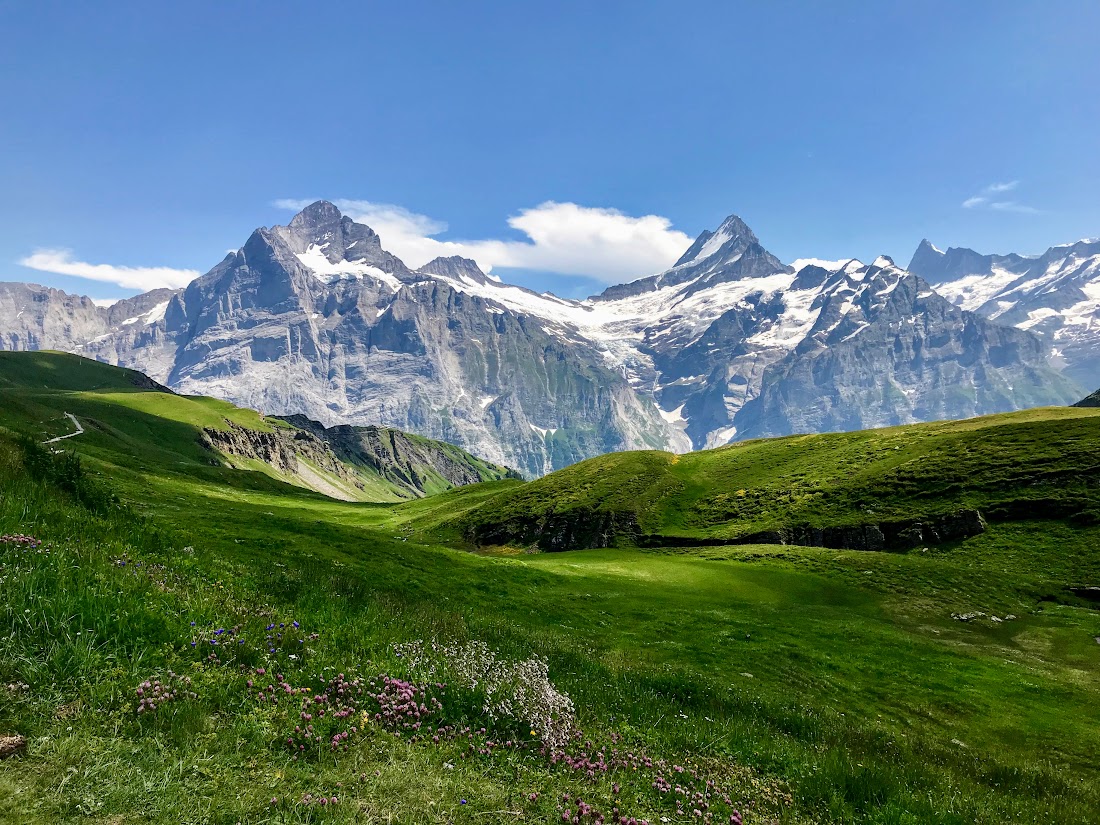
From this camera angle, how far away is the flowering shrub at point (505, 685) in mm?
9695

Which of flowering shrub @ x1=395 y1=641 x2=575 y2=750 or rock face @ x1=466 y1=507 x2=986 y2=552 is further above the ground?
flowering shrub @ x1=395 y1=641 x2=575 y2=750

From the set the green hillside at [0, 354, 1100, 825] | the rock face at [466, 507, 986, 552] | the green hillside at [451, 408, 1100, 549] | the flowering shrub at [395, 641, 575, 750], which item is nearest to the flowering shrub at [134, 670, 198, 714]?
the green hillside at [0, 354, 1100, 825]

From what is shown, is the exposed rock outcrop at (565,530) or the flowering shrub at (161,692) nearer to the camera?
the flowering shrub at (161,692)

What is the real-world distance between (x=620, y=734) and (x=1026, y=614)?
49855 mm

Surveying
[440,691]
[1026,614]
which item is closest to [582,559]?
[1026,614]

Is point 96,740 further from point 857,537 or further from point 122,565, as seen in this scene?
point 857,537

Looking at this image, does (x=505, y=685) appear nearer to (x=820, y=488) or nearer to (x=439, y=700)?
(x=439, y=700)

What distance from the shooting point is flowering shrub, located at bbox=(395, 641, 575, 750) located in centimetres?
970

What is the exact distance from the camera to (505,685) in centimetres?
1066

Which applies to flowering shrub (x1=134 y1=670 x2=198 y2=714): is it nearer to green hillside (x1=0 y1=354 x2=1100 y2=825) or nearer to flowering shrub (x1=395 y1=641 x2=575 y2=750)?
green hillside (x1=0 y1=354 x2=1100 y2=825)

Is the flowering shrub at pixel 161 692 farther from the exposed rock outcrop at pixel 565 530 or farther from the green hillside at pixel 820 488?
the exposed rock outcrop at pixel 565 530

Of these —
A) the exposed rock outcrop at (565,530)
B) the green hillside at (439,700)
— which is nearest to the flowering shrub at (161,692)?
the green hillside at (439,700)

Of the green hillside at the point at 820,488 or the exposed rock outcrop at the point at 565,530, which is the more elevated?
the green hillside at the point at 820,488

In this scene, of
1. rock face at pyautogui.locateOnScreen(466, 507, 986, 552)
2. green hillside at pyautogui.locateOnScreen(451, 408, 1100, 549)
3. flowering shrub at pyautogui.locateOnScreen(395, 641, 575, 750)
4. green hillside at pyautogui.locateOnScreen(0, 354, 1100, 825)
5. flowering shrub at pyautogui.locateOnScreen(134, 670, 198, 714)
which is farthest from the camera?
green hillside at pyautogui.locateOnScreen(451, 408, 1100, 549)
